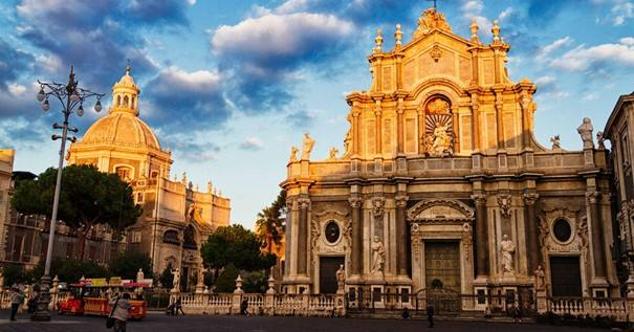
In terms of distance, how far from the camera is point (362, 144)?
3512 cm

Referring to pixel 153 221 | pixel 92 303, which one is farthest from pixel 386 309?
pixel 153 221

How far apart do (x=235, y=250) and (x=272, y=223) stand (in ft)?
14.3

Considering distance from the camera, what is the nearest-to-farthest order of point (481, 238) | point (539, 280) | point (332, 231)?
point (539, 280), point (481, 238), point (332, 231)

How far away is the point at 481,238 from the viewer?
31.6 metres

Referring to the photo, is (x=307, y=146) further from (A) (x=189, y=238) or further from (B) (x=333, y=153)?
(A) (x=189, y=238)

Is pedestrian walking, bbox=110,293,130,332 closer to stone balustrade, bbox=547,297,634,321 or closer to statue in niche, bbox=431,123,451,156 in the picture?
stone balustrade, bbox=547,297,634,321

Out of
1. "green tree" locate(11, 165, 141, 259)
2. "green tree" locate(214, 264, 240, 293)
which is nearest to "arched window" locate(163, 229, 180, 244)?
"green tree" locate(11, 165, 141, 259)

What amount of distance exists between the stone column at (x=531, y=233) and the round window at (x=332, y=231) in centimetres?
1027

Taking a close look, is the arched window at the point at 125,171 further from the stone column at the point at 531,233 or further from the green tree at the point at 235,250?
the stone column at the point at 531,233

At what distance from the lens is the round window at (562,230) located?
3156 cm

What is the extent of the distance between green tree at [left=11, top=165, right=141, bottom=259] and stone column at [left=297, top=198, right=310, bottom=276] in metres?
18.7

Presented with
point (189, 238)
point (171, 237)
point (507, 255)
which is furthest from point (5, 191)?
point (507, 255)

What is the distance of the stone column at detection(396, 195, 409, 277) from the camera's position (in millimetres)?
32312

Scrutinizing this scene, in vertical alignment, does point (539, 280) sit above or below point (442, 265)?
below
